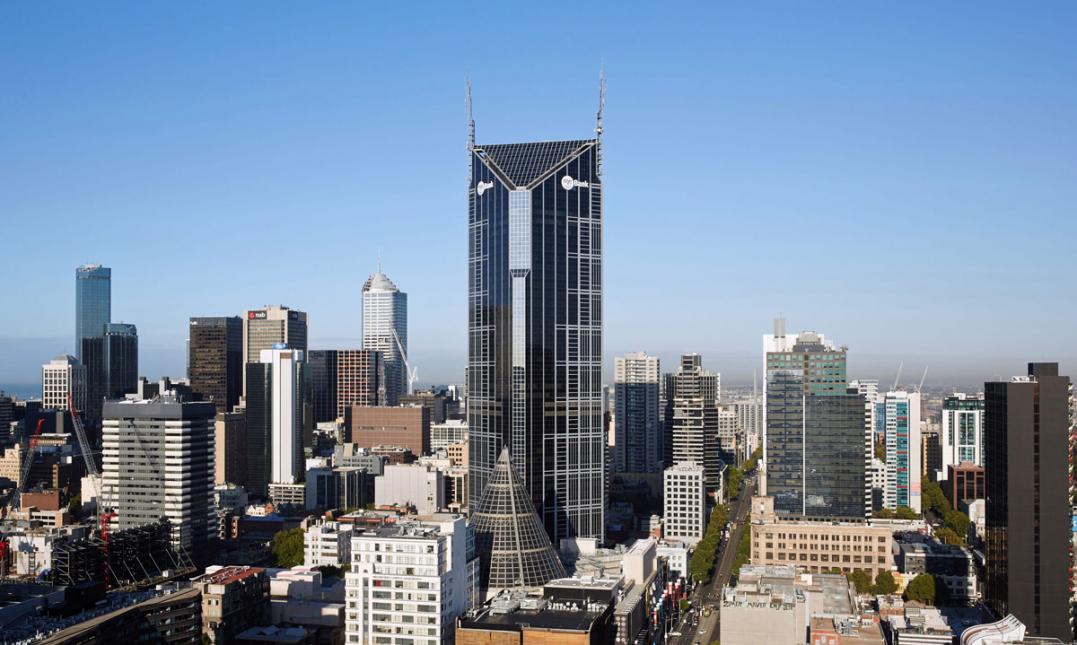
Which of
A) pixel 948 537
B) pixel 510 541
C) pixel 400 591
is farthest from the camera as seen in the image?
pixel 948 537

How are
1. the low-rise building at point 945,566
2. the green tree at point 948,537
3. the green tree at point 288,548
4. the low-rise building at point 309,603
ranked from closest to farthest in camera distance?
the low-rise building at point 309,603, the low-rise building at point 945,566, the green tree at point 288,548, the green tree at point 948,537

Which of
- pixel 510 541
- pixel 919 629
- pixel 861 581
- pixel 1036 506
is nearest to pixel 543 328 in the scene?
pixel 510 541

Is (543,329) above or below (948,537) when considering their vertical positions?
above

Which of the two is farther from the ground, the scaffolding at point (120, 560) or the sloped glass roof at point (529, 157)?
the sloped glass roof at point (529, 157)

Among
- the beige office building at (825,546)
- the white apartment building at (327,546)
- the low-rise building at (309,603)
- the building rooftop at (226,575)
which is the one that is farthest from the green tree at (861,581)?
the building rooftop at (226,575)

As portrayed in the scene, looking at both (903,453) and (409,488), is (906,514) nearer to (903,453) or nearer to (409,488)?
(903,453)

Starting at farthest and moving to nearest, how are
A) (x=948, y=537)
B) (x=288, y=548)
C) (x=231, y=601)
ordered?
1. (x=948, y=537)
2. (x=288, y=548)
3. (x=231, y=601)

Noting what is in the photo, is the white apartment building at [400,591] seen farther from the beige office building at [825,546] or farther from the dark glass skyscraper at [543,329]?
the dark glass skyscraper at [543,329]
